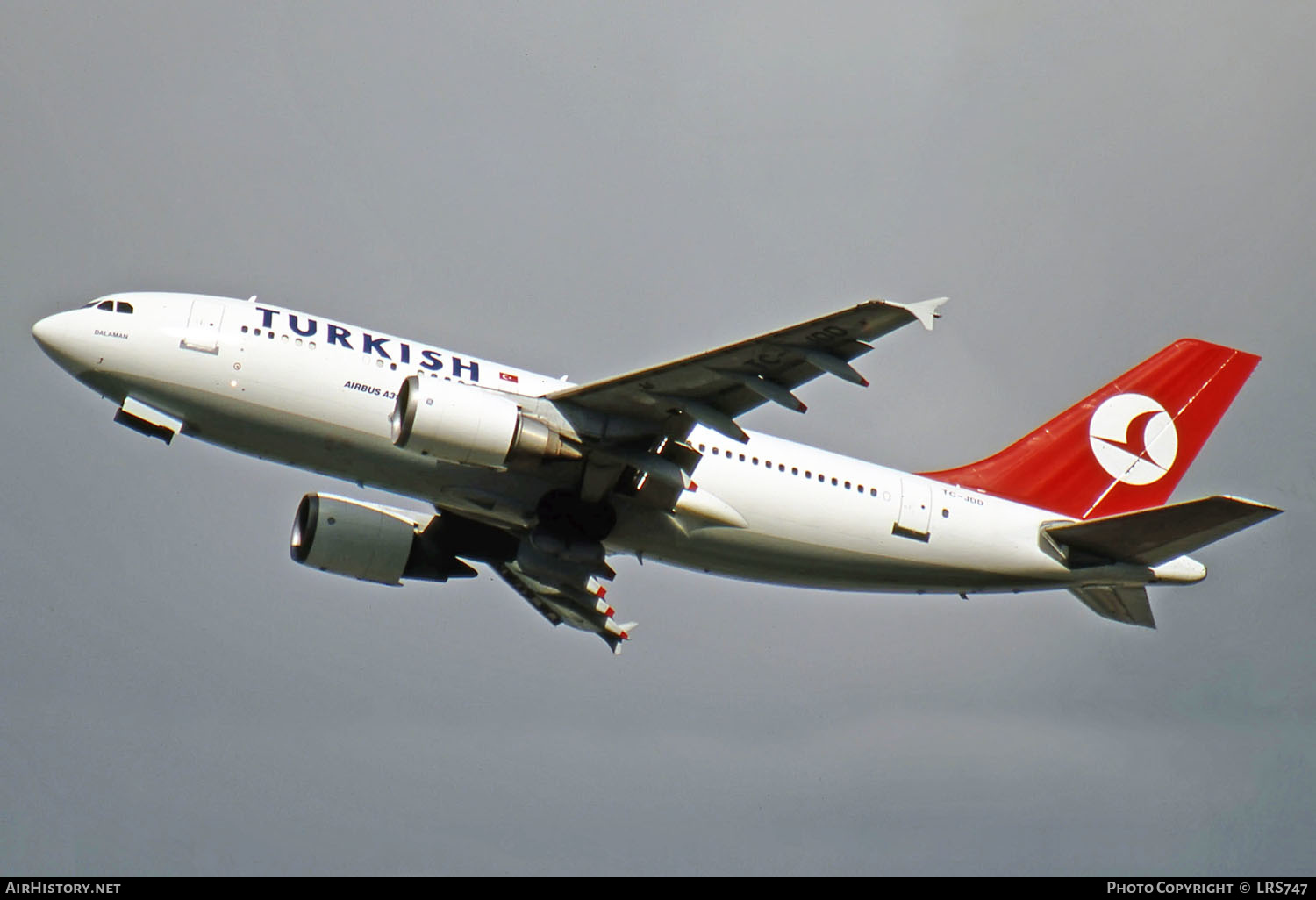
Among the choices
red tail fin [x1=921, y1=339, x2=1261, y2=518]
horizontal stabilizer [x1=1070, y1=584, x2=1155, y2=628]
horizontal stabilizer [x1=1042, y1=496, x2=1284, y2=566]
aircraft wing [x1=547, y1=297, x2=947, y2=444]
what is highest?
red tail fin [x1=921, y1=339, x2=1261, y2=518]

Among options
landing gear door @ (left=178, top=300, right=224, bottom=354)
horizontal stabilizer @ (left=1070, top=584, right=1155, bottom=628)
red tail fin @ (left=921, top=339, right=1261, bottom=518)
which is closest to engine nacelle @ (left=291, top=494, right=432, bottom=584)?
landing gear door @ (left=178, top=300, right=224, bottom=354)

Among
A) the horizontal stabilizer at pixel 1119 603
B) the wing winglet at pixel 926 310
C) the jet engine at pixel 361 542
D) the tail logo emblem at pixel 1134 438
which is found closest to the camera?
the wing winglet at pixel 926 310

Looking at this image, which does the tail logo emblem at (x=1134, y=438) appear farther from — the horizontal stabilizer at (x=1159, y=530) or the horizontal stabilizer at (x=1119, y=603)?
the horizontal stabilizer at (x=1159, y=530)

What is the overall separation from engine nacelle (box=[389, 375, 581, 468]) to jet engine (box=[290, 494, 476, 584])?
7.06 meters

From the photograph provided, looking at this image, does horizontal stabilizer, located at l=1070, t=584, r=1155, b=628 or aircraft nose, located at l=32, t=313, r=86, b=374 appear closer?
aircraft nose, located at l=32, t=313, r=86, b=374

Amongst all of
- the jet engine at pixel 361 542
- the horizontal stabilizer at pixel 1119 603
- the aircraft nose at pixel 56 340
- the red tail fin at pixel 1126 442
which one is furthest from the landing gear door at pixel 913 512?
the aircraft nose at pixel 56 340

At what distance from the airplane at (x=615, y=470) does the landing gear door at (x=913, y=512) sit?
44 mm

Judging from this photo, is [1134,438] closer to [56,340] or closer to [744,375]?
[744,375]

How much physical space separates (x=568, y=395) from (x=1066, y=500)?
13.2 metres

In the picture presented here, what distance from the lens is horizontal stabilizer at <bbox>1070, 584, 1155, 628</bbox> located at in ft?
108

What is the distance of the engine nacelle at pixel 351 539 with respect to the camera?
34.1 metres

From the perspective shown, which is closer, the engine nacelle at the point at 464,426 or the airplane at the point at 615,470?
the engine nacelle at the point at 464,426

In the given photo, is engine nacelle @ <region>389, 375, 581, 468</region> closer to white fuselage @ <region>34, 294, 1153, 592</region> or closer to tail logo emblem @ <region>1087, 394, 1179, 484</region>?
white fuselage @ <region>34, 294, 1153, 592</region>
